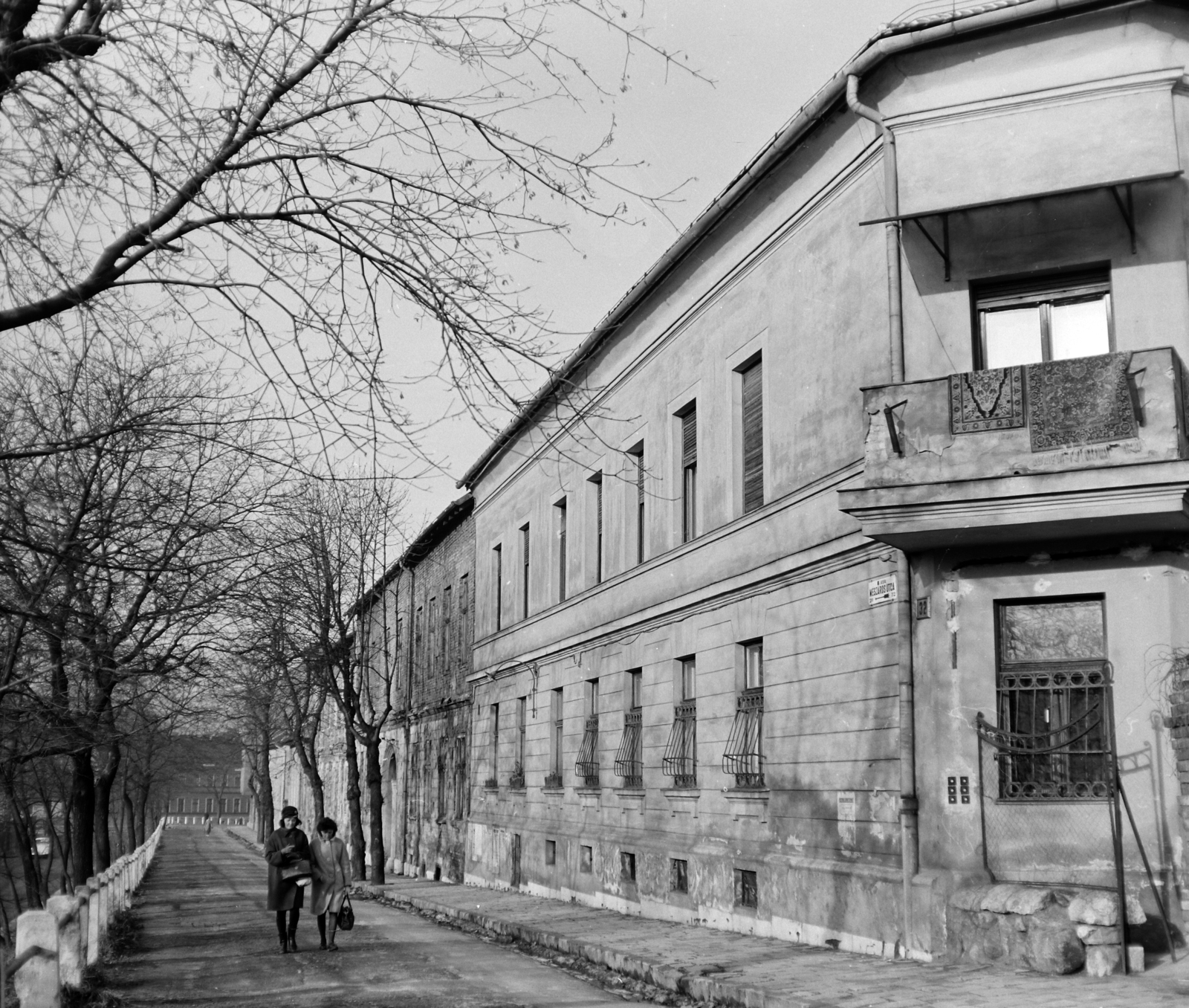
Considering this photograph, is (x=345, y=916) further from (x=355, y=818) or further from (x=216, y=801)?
(x=216, y=801)

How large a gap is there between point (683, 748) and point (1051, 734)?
7.61 meters

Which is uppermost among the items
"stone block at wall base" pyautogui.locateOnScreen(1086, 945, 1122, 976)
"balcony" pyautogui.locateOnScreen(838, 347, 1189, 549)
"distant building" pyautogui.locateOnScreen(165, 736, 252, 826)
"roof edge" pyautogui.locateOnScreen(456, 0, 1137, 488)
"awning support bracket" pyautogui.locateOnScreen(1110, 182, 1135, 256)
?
"roof edge" pyautogui.locateOnScreen(456, 0, 1137, 488)

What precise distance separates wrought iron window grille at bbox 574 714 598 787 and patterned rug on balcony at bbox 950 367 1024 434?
12.5 m

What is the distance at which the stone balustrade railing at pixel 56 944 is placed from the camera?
859 centimetres

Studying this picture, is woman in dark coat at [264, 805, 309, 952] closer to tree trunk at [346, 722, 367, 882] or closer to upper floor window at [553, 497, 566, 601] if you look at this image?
upper floor window at [553, 497, 566, 601]

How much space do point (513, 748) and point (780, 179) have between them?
56.4 ft

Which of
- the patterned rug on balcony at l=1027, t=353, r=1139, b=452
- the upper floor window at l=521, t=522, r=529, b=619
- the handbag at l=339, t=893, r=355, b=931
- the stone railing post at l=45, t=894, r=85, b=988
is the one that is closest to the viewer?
the stone railing post at l=45, t=894, r=85, b=988

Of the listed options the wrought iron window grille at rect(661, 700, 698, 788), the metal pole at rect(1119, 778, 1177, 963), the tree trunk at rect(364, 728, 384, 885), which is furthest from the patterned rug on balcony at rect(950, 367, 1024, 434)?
the tree trunk at rect(364, 728, 384, 885)

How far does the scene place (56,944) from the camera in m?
9.17

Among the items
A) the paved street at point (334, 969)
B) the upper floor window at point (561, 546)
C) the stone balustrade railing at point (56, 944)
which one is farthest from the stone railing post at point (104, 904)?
the upper floor window at point (561, 546)

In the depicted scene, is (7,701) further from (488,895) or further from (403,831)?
(403,831)

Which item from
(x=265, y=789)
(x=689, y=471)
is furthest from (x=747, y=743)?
(x=265, y=789)

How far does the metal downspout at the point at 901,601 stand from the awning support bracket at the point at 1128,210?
2066 millimetres

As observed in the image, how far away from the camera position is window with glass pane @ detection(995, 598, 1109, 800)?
12195 millimetres
